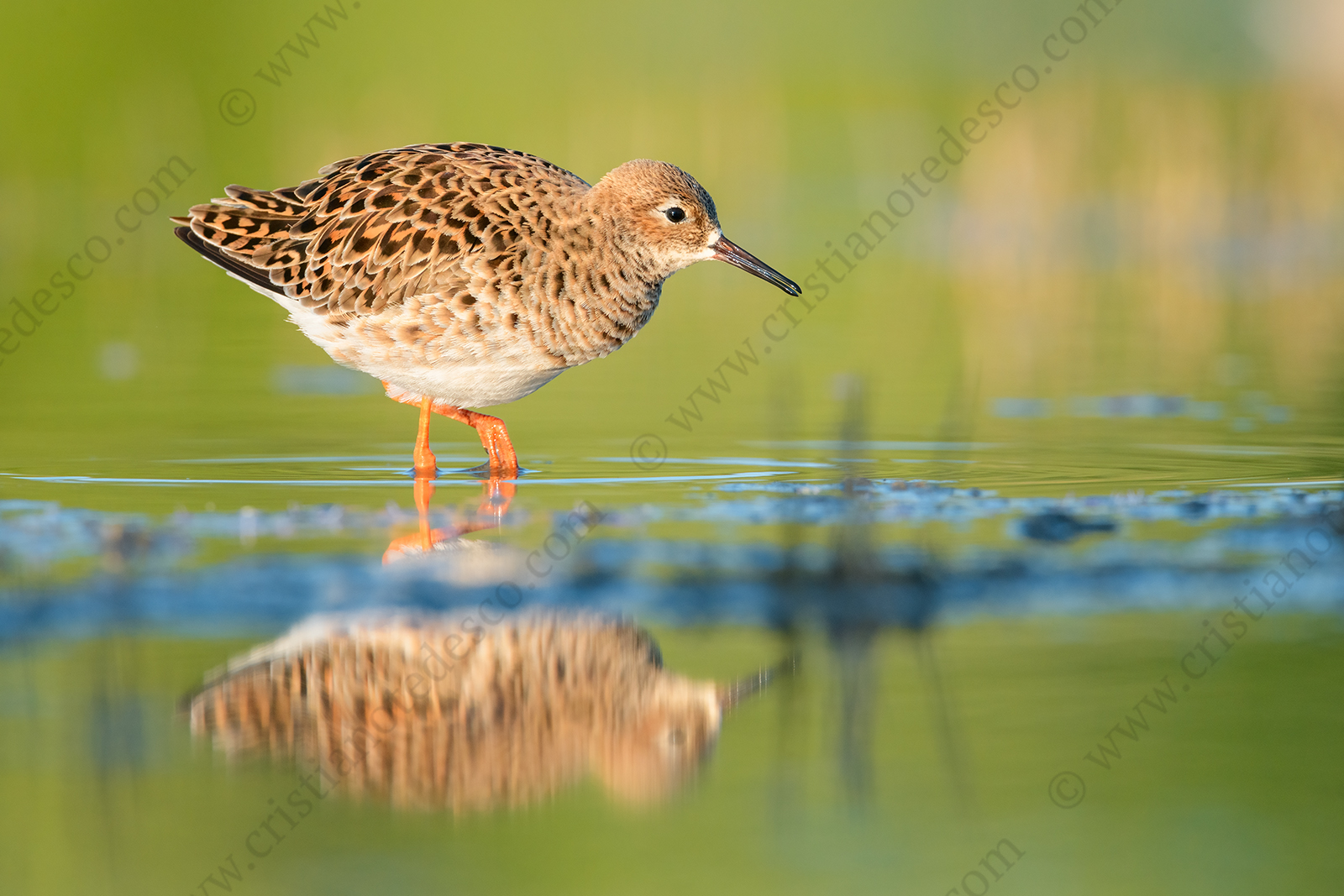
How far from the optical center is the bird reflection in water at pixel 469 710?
493 centimetres

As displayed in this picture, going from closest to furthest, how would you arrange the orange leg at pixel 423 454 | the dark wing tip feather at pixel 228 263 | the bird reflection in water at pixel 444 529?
1. the bird reflection in water at pixel 444 529
2. the orange leg at pixel 423 454
3. the dark wing tip feather at pixel 228 263

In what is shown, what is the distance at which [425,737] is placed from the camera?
16.8 ft

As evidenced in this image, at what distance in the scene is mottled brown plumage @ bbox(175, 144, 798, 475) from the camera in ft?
30.7

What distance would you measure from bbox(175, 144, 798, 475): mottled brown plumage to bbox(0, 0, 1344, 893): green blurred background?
0.66m

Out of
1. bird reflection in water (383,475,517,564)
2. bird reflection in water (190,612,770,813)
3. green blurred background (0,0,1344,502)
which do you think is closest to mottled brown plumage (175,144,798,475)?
bird reflection in water (383,475,517,564)

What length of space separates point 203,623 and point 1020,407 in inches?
264

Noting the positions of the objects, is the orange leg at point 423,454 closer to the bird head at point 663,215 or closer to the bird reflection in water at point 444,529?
the bird reflection in water at point 444,529

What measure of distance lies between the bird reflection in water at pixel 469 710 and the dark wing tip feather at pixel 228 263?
468 cm

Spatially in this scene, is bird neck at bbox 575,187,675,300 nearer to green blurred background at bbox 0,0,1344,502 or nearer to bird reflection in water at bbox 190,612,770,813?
green blurred background at bbox 0,0,1344,502

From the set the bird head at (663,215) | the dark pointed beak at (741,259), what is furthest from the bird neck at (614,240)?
the dark pointed beak at (741,259)

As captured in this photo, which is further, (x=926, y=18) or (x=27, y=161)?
(x=926, y=18)

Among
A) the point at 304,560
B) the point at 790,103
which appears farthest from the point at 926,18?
the point at 304,560

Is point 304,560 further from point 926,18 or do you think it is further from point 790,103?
point 926,18

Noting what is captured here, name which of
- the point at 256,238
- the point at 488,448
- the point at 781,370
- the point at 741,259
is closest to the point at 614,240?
the point at 741,259
